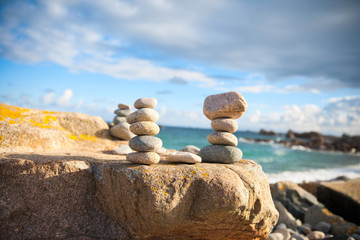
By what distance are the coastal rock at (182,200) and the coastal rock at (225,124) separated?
4.60 ft

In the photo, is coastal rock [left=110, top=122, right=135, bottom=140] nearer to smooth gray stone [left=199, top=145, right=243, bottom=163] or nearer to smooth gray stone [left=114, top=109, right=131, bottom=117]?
smooth gray stone [left=114, top=109, right=131, bottom=117]

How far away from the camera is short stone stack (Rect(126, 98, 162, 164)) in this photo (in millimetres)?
5257

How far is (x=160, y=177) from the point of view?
15.2 feet

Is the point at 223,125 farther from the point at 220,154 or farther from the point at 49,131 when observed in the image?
the point at 49,131

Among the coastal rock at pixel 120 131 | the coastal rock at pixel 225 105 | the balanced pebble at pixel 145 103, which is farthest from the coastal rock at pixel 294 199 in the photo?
the balanced pebble at pixel 145 103

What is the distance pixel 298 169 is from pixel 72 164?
67.2 ft

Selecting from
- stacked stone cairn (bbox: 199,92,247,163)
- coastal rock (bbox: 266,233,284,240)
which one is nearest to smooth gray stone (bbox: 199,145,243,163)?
stacked stone cairn (bbox: 199,92,247,163)

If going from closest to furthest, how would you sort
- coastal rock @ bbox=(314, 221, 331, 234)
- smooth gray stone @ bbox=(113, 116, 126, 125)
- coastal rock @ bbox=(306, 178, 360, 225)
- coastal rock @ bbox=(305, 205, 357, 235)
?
coastal rock @ bbox=(305, 205, 357, 235) < coastal rock @ bbox=(314, 221, 331, 234) < coastal rock @ bbox=(306, 178, 360, 225) < smooth gray stone @ bbox=(113, 116, 126, 125)

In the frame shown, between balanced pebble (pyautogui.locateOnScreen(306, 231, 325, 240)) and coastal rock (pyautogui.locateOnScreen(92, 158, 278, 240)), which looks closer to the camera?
coastal rock (pyautogui.locateOnScreen(92, 158, 278, 240))

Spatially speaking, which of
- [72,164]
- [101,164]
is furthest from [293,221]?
[72,164]

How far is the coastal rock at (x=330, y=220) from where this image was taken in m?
8.10

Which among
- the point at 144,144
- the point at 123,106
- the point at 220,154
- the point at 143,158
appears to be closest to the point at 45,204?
the point at 143,158

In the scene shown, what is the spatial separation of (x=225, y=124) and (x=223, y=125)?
0.19 ft

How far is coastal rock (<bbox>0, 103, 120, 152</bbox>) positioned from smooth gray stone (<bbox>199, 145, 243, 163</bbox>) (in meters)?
4.07
